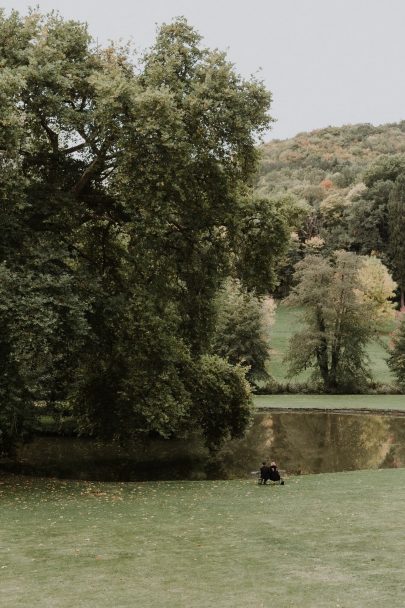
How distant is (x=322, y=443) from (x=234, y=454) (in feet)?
18.6

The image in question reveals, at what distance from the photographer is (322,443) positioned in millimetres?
35750

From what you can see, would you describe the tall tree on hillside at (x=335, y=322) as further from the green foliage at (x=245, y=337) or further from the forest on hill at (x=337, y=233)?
the green foliage at (x=245, y=337)

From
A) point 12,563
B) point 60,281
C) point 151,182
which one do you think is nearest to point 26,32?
point 151,182

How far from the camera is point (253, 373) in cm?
6025

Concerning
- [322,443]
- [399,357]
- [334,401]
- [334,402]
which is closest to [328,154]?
[399,357]

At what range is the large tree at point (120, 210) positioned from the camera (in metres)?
19.2

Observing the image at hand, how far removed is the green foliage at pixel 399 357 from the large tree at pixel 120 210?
119 ft

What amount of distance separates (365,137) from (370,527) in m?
172

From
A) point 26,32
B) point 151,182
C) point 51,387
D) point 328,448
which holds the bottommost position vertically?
point 328,448

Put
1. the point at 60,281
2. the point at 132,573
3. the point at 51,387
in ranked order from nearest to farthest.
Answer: the point at 132,573
the point at 60,281
the point at 51,387

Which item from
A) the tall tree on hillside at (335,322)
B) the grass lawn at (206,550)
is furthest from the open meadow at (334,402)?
the grass lawn at (206,550)

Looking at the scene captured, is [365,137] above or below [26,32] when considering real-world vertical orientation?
above

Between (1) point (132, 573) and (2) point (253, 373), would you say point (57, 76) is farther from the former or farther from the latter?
(2) point (253, 373)

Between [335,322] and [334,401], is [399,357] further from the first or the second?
[334,401]
